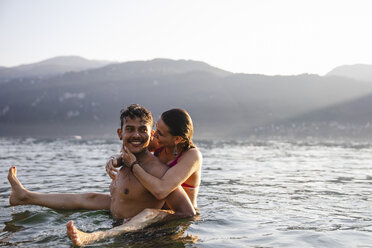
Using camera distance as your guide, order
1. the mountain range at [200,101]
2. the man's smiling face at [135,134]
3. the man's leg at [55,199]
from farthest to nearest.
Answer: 1. the mountain range at [200,101]
2. the man's leg at [55,199]
3. the man's smiling face at [135,134]

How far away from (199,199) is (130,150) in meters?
3.40

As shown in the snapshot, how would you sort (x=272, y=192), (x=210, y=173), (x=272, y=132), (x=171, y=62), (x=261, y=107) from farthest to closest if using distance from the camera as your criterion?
1. (x=171, y=62)
2. (x=261, y=107)
3. (x=272, y=132)
4. (x=210, y=173)
5. (x=272, y=192)

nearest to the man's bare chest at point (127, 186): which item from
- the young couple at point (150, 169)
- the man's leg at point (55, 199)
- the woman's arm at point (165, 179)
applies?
the young couple at point (150, 169)

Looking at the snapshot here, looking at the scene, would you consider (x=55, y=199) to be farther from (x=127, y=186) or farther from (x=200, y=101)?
(x=200, y=101)

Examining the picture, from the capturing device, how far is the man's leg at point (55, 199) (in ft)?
23.5

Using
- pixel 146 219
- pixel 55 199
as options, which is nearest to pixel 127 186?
pixel 146 219

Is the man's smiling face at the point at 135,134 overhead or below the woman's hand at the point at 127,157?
overhead

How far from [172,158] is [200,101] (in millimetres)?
90909

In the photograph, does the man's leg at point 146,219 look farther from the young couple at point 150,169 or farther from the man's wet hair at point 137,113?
the man's wet hair at point 137,113

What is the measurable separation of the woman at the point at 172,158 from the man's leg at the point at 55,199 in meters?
1.41

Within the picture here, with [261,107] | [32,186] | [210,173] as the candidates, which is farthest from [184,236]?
[261,107]

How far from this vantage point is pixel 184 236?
5605 millimetres

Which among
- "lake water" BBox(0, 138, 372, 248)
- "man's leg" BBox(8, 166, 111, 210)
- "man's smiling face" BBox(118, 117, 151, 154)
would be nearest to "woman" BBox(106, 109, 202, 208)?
"man's smiling face" BBox(118, 117, 151, 154)

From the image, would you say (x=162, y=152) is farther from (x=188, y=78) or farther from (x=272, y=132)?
(x=188, y=78)
